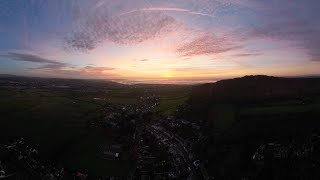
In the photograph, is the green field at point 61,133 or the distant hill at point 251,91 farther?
the distant hill at point 251,91

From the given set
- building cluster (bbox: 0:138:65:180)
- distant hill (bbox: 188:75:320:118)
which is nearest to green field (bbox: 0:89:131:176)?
building cluster (bbox: 0:138:65:180)

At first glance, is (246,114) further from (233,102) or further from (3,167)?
(3,167)

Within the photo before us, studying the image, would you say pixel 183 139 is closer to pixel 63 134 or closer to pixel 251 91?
pixel 63 134

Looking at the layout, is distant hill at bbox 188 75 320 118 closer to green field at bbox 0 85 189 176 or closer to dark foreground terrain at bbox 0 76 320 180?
dark foreground terrain at bbox 0 76 320 180

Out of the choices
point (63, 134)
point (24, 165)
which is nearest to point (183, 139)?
point (63, 134)

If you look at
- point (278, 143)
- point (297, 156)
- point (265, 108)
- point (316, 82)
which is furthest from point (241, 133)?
point (316, 82)

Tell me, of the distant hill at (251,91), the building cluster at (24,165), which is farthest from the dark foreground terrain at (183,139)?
the distant hill at (251,91)

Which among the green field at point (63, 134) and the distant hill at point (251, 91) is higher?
the distant hill at point (251, 91)

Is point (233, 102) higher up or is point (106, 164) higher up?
point (233, 102)

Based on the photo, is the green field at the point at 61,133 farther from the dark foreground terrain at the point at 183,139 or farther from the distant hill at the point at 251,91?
the distant hill at the point at 251,91
